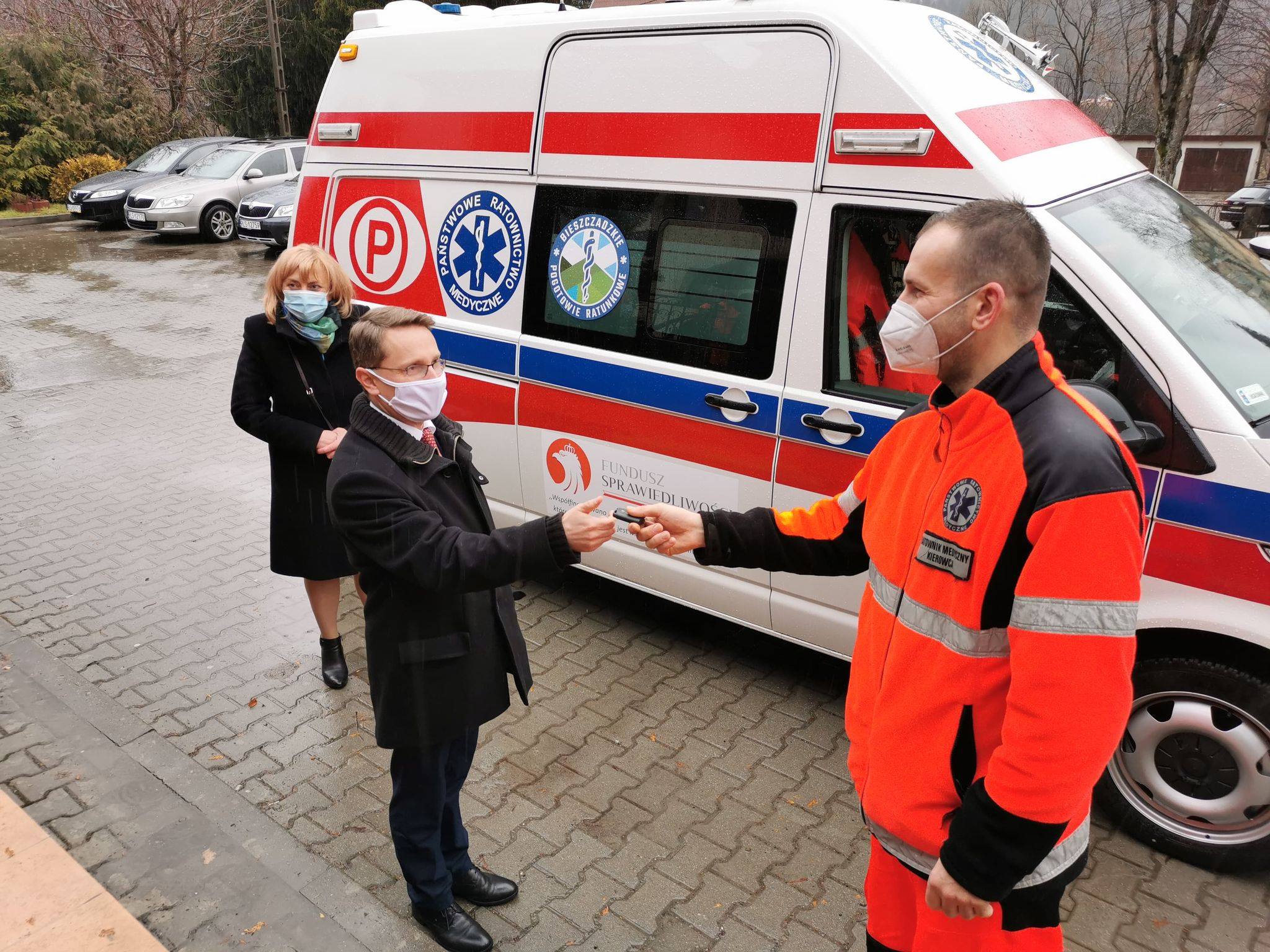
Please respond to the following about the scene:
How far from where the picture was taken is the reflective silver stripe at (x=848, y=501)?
2336 mm

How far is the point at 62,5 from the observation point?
29.2 metres

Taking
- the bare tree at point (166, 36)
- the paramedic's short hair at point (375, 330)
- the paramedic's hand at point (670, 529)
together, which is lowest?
the paramedic's hand at point (670, 529)

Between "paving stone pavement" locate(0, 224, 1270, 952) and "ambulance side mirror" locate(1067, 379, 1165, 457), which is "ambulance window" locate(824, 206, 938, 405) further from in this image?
"paving stone pavement" locate(0, 224, 1270, 952)

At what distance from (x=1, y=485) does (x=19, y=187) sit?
21.4 meters

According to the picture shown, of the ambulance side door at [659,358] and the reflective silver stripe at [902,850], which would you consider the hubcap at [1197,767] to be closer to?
the ambulance side door at [659,358]

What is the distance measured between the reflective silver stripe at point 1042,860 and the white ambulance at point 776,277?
130 centimetres

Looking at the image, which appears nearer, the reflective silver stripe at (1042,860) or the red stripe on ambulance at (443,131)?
the reflective silver stripe at (1042,860)

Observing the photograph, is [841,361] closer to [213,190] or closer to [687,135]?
[687,135]

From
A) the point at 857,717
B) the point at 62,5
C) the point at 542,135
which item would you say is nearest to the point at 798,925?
the point at 857,717

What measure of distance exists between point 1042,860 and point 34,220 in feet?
84.3

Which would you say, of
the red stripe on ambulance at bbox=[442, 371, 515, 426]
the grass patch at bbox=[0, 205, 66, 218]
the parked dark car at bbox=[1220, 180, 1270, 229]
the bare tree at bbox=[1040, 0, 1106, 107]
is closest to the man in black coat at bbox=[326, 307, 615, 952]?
the red stripe on ambulance at bbox=[442, 371, 515, 426]

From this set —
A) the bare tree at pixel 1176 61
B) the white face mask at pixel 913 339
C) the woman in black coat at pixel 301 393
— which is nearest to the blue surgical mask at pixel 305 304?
the woman in black coat at pixel 301 393

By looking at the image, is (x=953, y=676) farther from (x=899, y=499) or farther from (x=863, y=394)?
(x=863, y=394)

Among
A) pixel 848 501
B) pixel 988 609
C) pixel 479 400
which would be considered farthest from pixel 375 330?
pixel 479 400
